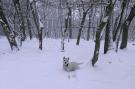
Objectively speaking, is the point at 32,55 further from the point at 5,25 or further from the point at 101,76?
the point at 101,76

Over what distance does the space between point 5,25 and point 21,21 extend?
230 inches

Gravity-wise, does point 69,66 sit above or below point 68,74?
above

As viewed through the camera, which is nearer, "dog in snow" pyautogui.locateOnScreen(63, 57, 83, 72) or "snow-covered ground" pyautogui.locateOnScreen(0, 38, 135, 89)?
"snow-covered ground" pyautogui.locateOnScreen(0, 38, 135, 89)

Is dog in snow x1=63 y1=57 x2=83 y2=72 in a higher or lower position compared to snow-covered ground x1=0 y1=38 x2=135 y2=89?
higher

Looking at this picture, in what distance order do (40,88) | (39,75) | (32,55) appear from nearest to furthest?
(40,88) < (39,75) < (32,55)

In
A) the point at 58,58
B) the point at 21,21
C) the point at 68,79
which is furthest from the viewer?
the point at 21,21

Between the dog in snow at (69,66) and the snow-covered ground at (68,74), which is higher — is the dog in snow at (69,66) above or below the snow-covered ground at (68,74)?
above

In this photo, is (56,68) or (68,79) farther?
(56,68)

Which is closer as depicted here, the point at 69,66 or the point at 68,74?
the point at 68,74

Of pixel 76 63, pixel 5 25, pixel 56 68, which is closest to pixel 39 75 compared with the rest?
pixel 56 68

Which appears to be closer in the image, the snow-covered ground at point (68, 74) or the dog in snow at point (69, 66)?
the snow-covered ground at point (68, 74)

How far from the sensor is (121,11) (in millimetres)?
12453

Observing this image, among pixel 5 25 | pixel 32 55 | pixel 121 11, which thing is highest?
pixel 121 11

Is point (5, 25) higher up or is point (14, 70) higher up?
point (5, 25)
